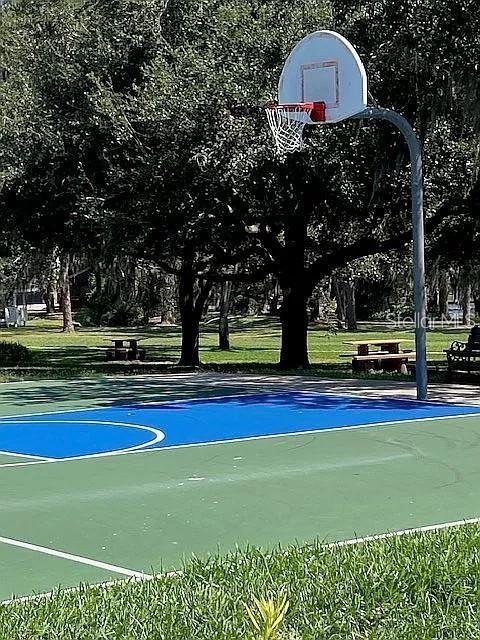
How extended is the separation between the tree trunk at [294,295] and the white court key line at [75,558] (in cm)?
1811

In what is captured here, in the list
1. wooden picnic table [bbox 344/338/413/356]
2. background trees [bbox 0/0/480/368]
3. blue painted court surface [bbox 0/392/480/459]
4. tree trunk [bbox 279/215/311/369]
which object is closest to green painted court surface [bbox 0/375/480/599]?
blue painted court surface [bbox 0/392/480/459]

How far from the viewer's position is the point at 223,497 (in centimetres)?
970

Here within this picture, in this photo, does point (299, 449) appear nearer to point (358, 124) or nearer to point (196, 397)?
point (196, 397)

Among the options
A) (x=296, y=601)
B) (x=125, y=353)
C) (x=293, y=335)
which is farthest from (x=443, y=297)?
(x=296, y=601)

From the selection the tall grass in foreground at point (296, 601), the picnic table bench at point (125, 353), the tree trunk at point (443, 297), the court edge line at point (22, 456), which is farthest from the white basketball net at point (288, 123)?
the tree trunk at point (443, 297)

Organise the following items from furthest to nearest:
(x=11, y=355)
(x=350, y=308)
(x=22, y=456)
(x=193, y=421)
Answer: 1. (x=350, y=308)
2. (x=11, y=355)
3. (x=193, y=421)
4. (x=22, y=456)

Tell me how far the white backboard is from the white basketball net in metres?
0.24

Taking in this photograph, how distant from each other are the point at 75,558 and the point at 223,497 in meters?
2.46

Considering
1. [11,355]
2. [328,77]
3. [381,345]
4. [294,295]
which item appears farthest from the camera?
[11,355]

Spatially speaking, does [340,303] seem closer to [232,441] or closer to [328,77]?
[328,77]

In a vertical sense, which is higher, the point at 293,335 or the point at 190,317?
the point at 190,317

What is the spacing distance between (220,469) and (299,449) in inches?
62.9

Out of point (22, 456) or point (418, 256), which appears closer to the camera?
point (22, 456)

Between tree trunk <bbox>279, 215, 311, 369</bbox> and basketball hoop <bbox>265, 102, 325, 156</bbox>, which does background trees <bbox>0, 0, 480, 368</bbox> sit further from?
basketball hoop <bbox>265, 102, 325, 156</bbox>
